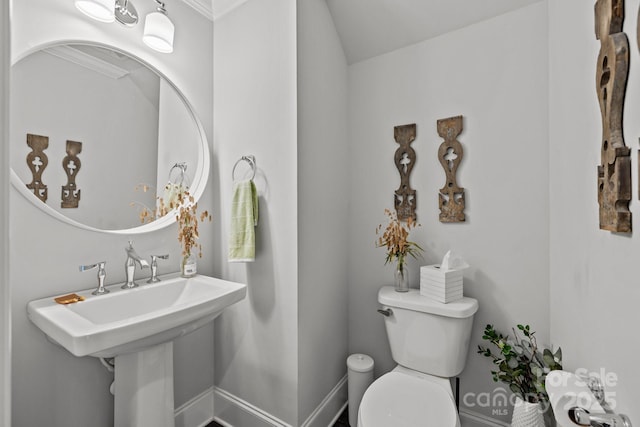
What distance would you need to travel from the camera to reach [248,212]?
147 centimetres

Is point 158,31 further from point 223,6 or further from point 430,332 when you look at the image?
point 430,332

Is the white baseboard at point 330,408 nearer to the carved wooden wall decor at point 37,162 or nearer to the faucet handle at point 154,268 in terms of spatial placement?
the faucet handle at point 154,268

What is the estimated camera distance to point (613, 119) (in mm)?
673

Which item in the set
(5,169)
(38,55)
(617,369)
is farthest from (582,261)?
(38,55)

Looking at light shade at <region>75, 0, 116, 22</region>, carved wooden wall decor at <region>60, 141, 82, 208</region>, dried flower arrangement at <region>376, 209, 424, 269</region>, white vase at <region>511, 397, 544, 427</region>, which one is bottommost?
white vase at <region>511, 397, 544, 427</region>

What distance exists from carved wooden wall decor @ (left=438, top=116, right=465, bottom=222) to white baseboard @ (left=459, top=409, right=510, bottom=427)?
1.01 m

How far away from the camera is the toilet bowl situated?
107cm

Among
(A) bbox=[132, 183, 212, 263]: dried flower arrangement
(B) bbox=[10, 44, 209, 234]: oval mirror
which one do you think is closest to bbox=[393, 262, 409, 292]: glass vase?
(A) bbox=[132, 183, 212, 263]: dried flower arrangement

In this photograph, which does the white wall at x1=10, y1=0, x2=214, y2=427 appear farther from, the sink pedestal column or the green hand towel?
the green hand towel

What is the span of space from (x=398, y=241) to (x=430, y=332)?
0.46 meters

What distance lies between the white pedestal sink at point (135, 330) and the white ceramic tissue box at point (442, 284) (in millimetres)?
881

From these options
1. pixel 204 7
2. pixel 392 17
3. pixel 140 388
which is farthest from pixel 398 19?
pixel 140 388

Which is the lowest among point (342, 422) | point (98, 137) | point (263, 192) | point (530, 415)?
point (342, 422)

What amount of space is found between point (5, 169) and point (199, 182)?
1.22 metres
